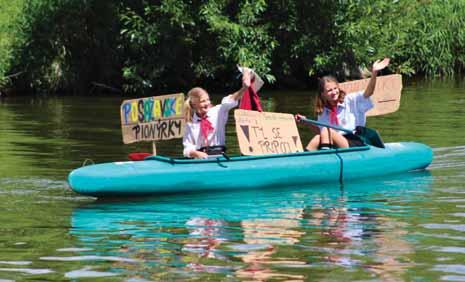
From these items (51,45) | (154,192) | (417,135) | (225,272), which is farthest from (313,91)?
(225,272)

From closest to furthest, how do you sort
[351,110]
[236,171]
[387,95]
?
[236,171], [351,110], [387,95]

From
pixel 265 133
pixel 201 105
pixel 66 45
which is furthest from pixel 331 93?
pixel 66 45

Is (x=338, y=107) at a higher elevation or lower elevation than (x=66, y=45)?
lower

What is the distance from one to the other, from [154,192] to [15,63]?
15.2m

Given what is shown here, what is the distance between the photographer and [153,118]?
36.9ft

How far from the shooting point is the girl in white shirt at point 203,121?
1132cm

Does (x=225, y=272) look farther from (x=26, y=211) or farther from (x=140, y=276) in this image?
(x=26, y=211)

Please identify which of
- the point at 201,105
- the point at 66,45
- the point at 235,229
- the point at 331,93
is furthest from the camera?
the point at 66,45

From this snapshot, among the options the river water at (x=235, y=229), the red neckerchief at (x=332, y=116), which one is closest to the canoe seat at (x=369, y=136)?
the red neckerchief at (x=332, y=116)

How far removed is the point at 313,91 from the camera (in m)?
25.9

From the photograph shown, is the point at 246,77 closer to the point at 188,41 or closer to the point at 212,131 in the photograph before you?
the point at 212,131

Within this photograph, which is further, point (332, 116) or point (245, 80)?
point (332, 116)

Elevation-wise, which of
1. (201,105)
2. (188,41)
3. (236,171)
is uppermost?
(188,41)

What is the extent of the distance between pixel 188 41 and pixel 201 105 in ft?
46.2
